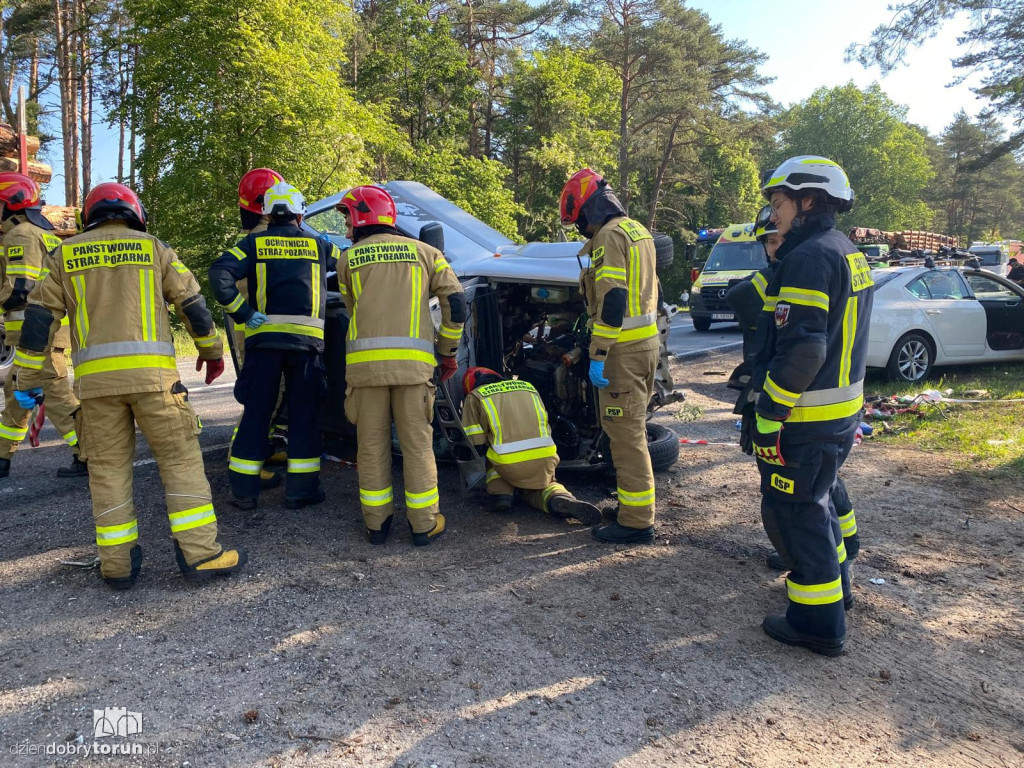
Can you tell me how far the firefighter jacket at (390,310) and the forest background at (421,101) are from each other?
30.2ft

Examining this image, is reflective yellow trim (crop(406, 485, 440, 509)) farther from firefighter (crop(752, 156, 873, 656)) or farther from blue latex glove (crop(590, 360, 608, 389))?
firefighter (crop(752, 156, 873, 656))

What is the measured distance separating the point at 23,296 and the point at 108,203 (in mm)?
2011

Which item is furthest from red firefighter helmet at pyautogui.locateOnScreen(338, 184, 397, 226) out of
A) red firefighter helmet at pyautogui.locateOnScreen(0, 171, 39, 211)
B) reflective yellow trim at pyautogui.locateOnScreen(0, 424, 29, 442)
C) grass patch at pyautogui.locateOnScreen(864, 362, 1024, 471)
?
grass patch at pyautogui.locateOnScreen(864, 362, 1024, 471)

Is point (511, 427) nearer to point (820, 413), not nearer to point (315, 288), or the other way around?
point (315, 288)

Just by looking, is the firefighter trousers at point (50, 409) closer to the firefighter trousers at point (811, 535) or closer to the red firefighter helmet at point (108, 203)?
the red firefighter helmet at point (108, 203)

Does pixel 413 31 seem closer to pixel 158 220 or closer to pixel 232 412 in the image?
pixel 158 220

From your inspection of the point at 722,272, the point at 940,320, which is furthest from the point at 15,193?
the point at 722,272

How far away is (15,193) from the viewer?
5266mm

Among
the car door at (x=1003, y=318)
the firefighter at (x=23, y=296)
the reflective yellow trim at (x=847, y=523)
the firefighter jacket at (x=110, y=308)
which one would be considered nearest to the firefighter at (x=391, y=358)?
the firefighter jacket at (x=110, y=308)

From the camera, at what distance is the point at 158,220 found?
1345 centimetres

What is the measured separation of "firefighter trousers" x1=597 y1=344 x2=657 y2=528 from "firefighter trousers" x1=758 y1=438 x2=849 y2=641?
1.12 m

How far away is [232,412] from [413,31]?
65.6ft

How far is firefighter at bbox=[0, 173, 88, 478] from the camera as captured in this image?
498 centimetres

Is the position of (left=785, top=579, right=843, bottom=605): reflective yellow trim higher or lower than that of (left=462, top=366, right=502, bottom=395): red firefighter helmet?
lower
